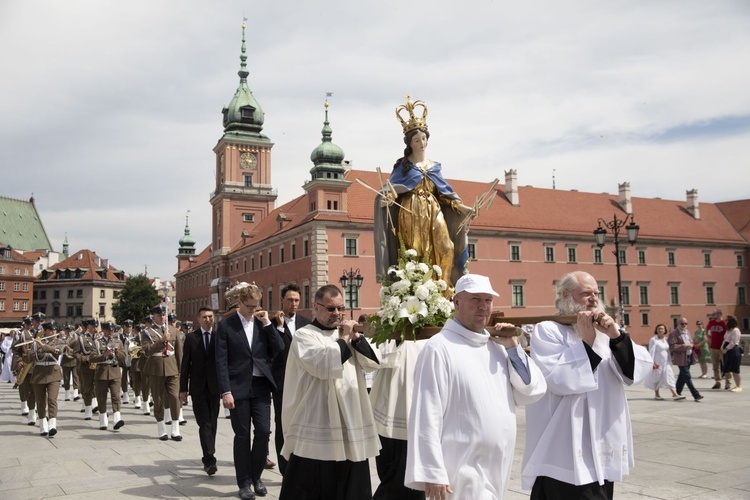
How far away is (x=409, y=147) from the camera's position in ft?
25.3

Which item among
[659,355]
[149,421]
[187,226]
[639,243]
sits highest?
[187,226]

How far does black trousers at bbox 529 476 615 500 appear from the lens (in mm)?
3990

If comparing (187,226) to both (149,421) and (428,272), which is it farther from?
(428,272)

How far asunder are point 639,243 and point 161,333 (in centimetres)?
5465

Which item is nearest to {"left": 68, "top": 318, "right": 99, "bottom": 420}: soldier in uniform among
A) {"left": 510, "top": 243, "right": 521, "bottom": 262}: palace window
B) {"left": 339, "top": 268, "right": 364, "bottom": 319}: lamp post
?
{"left": 339, "top": 268, "right": 364, "bottom": 319}: lamp post

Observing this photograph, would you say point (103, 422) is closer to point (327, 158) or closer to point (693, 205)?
point (327, 158)

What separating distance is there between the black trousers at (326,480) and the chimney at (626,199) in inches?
2494

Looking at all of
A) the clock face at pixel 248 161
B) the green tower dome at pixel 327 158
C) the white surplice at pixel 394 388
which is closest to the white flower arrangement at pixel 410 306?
Result: the white surplice at pixel 394 388

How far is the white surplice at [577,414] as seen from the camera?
13.1 feet

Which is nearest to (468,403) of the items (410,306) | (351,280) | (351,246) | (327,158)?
(410,306)

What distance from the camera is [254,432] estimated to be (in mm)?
7117

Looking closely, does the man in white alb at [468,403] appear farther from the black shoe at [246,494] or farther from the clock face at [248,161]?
the clock face at [248,161]

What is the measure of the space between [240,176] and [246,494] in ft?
237

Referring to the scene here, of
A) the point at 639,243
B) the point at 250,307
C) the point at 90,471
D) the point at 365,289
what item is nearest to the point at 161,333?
the point at 90,471
